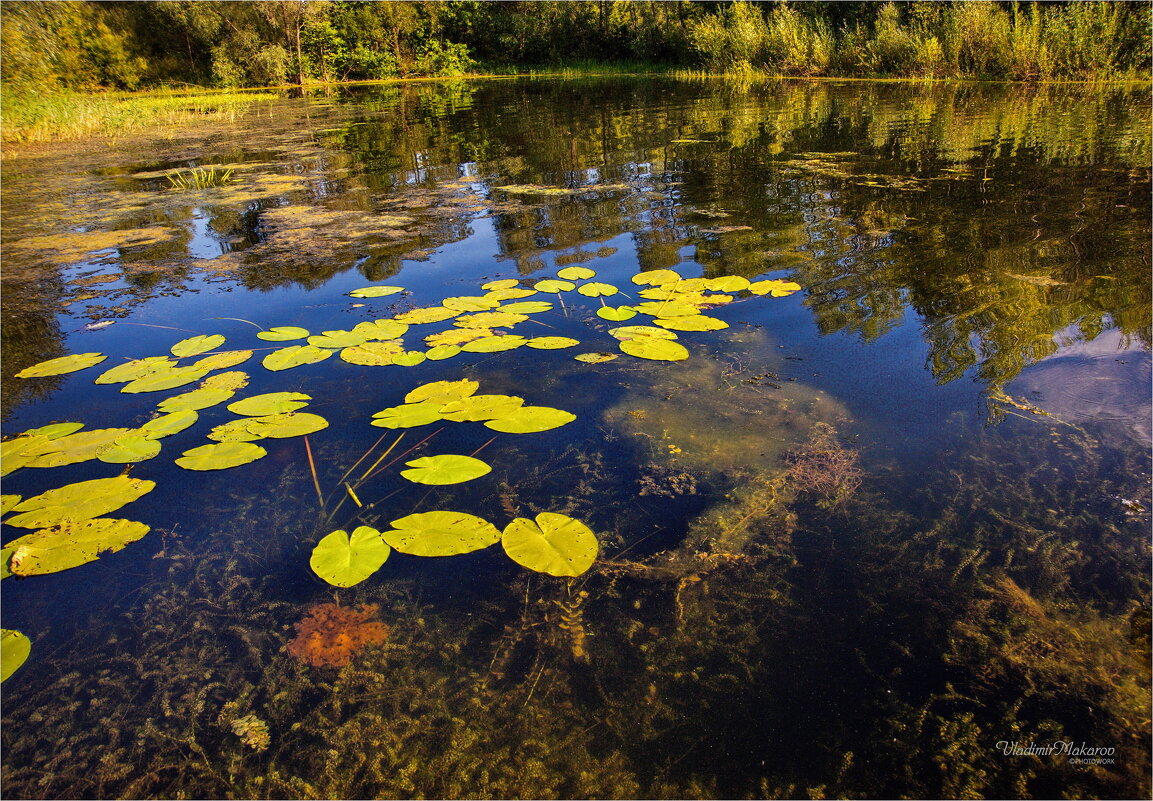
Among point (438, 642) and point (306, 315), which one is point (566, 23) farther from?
point (438, 642)

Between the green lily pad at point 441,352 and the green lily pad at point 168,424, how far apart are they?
0.71 metres

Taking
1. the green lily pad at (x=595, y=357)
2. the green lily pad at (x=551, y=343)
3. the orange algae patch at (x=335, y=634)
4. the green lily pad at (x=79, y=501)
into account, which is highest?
the green lily pad at (x=551, y=343)

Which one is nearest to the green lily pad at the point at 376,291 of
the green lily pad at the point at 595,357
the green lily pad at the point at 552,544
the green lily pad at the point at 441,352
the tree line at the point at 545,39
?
Answer: the green lily pad at the point at 441,352

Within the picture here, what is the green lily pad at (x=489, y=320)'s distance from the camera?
234cm

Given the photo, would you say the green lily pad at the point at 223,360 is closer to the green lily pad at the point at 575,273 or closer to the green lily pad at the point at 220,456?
the green lily pad at the point at 220,456

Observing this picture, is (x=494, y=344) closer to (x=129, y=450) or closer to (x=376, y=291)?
(x=376, y=291)

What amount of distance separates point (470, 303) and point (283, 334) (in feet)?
2.34

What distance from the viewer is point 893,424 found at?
158 cm

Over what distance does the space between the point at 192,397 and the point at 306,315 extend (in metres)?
0.73

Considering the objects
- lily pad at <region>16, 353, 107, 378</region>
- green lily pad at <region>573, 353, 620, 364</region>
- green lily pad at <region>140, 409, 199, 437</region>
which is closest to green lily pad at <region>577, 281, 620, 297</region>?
green lily pad at <region>573, 353, 620, 364</region>

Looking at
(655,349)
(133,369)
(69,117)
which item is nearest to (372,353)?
(133,369)

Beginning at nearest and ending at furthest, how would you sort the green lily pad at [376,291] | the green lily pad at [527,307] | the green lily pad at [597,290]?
the green lily pad at [527,307] → the green lily pad at [597,290] → the green lily pad at [376,291]

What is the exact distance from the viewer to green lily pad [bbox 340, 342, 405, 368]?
2062 mm

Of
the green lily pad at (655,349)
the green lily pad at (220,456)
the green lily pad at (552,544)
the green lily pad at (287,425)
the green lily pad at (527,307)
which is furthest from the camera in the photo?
the green lily pad at (527,307)
